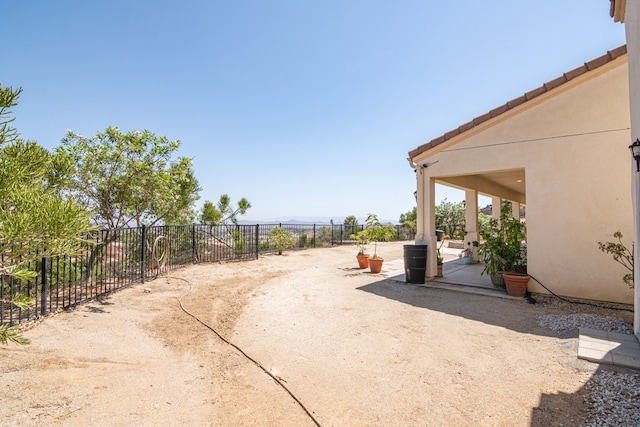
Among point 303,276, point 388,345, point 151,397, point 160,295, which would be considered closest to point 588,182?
point 388,345

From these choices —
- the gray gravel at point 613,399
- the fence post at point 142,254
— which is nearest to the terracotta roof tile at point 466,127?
the gray gravel at point 613,399

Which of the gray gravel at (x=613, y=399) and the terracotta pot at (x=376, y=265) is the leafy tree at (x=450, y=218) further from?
the gray gravel at (x=613, y=399)

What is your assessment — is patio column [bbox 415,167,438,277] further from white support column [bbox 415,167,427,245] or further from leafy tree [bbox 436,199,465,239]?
leafy tree [bbox 436,199,465,239]

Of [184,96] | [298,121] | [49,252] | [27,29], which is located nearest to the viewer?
[49,252]

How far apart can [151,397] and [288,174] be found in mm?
18523

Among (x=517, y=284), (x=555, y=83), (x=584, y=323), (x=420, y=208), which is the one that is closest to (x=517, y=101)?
(x=555, y=83)

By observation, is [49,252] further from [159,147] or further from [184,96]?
[184,96]

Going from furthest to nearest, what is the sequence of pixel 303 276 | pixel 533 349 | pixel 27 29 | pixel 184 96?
pixel 184 96
pixel 303 276
pixel 27 29
pixel 533 349

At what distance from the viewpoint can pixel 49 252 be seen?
5.83 feet

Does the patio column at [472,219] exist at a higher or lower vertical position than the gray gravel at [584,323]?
higher

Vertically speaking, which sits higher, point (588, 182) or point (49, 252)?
point (588, 182)

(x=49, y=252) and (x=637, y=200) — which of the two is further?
(x=637, y=200)

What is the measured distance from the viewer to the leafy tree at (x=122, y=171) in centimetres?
684

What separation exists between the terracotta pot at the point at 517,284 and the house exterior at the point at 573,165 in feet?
0.92
